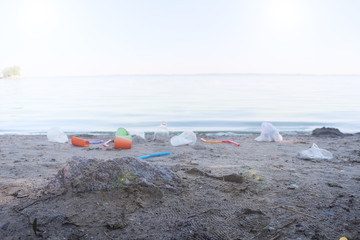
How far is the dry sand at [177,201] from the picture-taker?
2537mm

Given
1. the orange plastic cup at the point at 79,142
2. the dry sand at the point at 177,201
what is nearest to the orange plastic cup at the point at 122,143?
the orange plastic cup at the point at 79,142

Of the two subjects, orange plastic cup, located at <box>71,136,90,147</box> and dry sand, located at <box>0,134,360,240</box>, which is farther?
orange plastic cup, located at <box>71,136,90,147</box>

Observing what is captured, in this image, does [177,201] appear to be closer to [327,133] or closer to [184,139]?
[184,139]

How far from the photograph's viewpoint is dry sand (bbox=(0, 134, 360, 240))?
2537mm

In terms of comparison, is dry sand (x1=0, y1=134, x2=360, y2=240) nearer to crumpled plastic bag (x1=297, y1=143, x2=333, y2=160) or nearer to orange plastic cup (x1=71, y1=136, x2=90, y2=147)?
crumpled plastic bag (x1=297, y1=143, x2=333, y2=160)

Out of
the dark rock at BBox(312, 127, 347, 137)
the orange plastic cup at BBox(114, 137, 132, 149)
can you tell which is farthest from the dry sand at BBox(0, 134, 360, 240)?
the dark rock at BBox(312, 127, 347, 137)

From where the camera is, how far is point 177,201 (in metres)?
2.99

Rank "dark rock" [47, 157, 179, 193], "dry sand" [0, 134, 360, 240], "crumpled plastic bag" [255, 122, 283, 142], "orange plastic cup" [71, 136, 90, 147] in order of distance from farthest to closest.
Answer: "crumpled plastic bag" [255, 122, 283, 142] → "orange plastic cup" [71, 136, 90, 147] → "dark rock" [47, 157, 179, 193] → "dry sand" [0, 134, 360, 240]

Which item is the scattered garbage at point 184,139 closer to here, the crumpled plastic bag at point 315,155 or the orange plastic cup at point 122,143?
the orange plastic cup at point 122,143

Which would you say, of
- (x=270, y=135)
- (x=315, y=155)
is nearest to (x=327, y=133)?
(x=270, y=135)

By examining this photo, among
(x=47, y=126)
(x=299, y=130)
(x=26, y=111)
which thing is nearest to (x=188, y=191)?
(x=299, y=130)

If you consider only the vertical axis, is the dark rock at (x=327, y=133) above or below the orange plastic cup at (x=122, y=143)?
above

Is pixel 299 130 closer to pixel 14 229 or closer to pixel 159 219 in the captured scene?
pixel 159 219

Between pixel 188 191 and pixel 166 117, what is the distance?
9125mm
